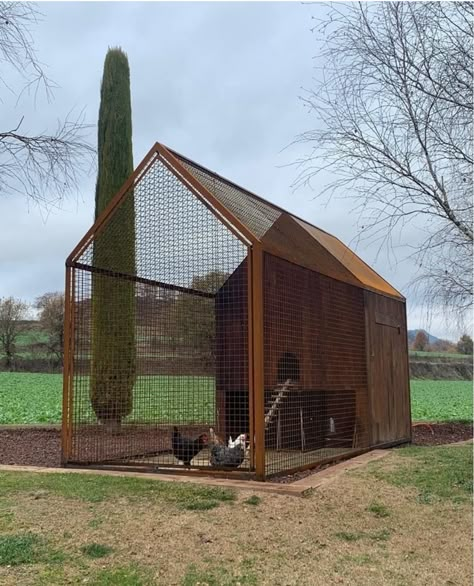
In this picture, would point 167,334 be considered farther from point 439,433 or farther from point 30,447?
point 439,433

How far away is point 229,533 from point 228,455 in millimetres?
2180

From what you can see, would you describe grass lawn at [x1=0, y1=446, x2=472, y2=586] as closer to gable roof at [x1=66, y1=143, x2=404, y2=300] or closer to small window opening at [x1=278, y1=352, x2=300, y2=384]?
small window opening at [x1=278, y1=352, x2=300, y2=384]

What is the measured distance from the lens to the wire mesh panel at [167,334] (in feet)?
23.1

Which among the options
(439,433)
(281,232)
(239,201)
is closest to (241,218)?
(239,201)

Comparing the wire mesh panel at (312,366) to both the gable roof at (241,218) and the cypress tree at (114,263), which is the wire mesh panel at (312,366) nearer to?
the gable roof at (241,218)

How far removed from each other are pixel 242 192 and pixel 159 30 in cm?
255

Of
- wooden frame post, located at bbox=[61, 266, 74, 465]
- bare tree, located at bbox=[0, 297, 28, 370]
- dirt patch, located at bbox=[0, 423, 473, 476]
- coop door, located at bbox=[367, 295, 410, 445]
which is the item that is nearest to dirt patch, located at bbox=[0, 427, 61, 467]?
dirt patch, located at bbox=[0, 423, 473, 476]

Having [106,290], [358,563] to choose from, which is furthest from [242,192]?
[358,563]

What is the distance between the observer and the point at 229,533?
4.36 m

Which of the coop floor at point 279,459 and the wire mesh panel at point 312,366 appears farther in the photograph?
the wire mesh panel at point 312,366

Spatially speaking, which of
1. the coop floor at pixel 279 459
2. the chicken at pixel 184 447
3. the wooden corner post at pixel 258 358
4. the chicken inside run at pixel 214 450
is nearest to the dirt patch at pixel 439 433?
the coop floor at pixel 279 459

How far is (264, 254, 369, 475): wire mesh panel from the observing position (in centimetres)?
761

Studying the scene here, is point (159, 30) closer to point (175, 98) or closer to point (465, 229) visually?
point (175, 98)

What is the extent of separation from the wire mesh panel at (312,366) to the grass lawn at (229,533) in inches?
70.1
